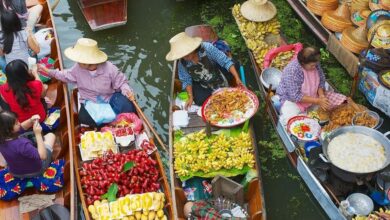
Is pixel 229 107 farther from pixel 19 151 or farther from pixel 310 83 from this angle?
pixel 19 151

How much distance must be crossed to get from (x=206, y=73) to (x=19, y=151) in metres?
2.58

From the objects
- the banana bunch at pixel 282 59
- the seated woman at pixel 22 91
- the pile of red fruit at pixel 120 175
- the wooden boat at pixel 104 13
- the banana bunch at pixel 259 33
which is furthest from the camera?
the wooden boat at pixel 104 13

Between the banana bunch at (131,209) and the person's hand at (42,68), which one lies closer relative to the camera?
the banana bunch at (131,209)

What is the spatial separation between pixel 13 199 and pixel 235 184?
249cm

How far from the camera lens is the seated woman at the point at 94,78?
18.8 feet

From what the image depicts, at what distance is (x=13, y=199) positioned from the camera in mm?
5164

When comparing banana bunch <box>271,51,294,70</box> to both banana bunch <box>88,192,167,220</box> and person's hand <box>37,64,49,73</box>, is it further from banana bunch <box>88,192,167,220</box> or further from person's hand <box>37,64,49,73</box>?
person's hand <box>37,64,49,73</box>

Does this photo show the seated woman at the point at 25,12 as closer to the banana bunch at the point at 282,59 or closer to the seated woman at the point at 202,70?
the seated woman at the point at 202,70

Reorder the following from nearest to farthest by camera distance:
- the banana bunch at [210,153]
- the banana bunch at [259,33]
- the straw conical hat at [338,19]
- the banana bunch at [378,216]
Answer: the banana bunch at [378,216], the banana bunch at [210,153], the banana bunch at [259,33], the straw conical hat at [338,19]

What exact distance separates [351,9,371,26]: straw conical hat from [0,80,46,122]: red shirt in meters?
4.82

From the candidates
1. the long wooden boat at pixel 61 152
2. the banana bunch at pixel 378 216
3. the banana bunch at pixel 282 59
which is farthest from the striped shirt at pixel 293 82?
the long wooden boat at pixel 61 152

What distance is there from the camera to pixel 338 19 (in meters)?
7.28

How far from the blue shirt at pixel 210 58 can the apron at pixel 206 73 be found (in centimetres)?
5

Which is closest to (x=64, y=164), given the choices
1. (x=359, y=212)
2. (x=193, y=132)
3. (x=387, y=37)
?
(x=193, y=132)
